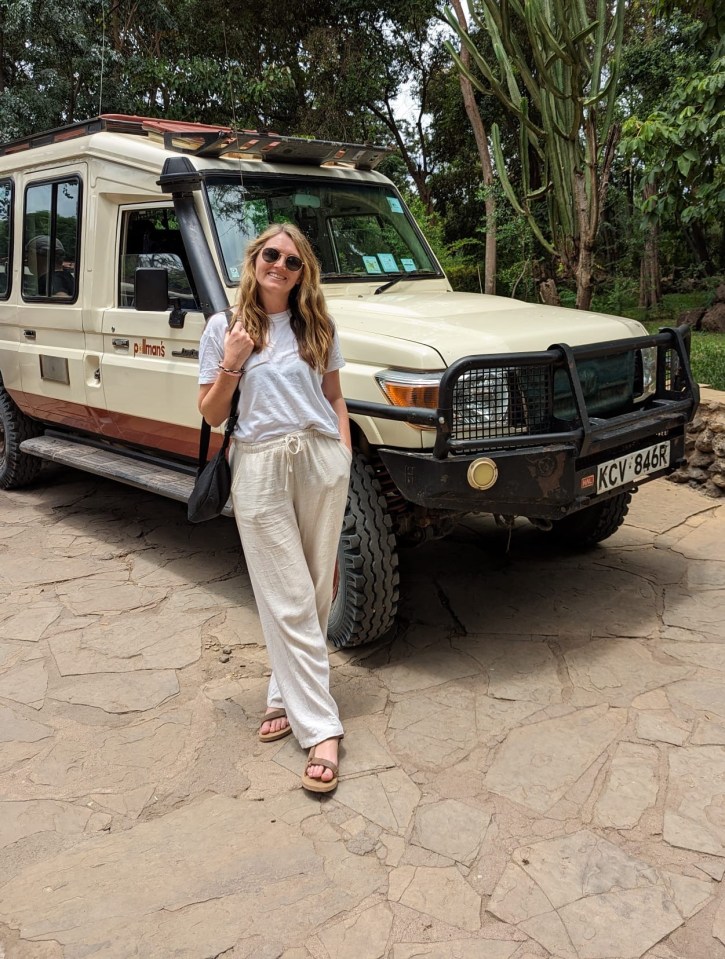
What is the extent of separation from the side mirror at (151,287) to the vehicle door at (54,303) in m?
1.03

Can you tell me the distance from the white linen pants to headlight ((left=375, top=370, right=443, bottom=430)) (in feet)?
1.66

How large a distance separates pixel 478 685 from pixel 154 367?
2.35 metres

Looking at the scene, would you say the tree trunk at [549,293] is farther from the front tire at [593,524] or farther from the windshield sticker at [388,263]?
the front tire at [593,524]

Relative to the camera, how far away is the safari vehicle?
3.42m

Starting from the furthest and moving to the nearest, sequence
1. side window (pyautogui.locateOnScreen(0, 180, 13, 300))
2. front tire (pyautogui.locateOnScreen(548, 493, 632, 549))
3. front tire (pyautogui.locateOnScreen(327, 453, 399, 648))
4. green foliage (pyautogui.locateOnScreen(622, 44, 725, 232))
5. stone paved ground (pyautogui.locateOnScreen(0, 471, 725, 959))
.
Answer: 1. green foliage (pyautogui.locateOnScreen(622, 44, 725, 232))
2. side window (pyautogui.locateOnScreen(0, 180, 13, 300))
3. front tire (pyautogui.locateOnScreen(548, 493, 632, 549))
4. front tire (pyautogui.locateOnScreen(327, 453, 399, 648))
5. stone paved ground (pyautogui.locateOnScreen(0, 471, 725, 959))

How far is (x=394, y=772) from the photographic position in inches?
116

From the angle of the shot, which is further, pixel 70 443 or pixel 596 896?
pixel 70 443

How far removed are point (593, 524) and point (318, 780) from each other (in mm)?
2477

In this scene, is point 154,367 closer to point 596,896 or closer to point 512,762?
A: point 512,762

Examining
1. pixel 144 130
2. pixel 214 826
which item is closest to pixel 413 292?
pixel 144 130

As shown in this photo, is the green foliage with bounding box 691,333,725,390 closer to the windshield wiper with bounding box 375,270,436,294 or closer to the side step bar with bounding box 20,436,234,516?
the windshield wiper with bounding box 375,270,436,294

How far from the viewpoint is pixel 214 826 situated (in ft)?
8.84

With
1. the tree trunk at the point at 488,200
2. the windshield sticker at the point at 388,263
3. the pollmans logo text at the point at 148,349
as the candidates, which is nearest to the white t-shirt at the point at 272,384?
the pollmans logo text at the point at 148,349

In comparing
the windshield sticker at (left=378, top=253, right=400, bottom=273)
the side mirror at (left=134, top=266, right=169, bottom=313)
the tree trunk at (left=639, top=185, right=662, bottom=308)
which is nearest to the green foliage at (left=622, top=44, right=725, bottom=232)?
the windshield sticker at (left=378, top=253, right=400, bottom=273)
